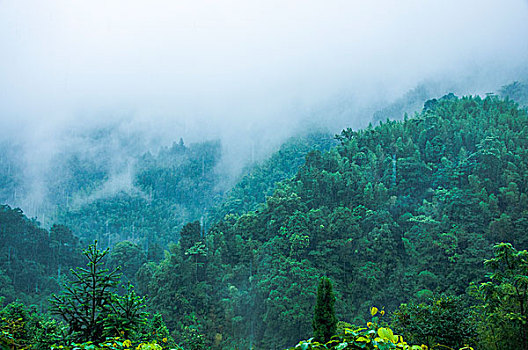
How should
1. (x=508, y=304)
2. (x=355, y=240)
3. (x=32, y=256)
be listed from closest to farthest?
(x=508, y=304) → (x=355, y=240) → (x=32, y=256)

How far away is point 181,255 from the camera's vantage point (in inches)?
746

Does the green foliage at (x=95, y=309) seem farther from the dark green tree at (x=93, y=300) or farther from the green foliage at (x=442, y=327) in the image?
the green foliage at (x=442, y=327)

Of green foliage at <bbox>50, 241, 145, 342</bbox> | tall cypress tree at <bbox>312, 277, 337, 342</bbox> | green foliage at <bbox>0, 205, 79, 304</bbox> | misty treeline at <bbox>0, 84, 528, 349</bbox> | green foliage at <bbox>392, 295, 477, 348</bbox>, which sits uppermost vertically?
green foliage at <bbox>0, 205, 79, 304</bbox>

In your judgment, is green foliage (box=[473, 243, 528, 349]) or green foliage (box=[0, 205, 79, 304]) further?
green foliage (box=[0, 205, 79, 304])

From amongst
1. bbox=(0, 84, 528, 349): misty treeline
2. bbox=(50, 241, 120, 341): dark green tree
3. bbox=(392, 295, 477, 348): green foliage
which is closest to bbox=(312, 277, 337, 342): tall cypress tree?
bbox=(0, 84, 528, 349): misty treeline

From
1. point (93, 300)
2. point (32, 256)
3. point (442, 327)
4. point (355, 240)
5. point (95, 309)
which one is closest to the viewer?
point (93, 300)

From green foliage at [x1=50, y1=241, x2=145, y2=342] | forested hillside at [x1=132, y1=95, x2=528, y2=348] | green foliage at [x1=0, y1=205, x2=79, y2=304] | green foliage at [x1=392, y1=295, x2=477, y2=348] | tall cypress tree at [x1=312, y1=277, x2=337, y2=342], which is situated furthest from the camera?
green foliage at [x1=0, y1=205, x2=79, y2=304]

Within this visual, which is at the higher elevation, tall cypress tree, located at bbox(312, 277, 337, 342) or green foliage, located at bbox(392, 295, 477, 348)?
tall cypress tree, located at bbox(312, 277, 337, 342)

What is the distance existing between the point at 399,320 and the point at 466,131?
1663 cm

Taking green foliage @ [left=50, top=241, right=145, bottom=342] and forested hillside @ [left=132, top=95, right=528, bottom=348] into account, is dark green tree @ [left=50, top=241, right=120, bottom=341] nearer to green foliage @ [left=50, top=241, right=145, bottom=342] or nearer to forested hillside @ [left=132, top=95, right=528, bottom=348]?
green foliage @ [left=50, top=241, right=145, bottom=342]

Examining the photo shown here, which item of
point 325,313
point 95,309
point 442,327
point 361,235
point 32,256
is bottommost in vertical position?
point 442,327

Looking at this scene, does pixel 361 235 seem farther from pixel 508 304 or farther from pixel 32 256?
pixel 32 256

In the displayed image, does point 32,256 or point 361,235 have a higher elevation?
point 32,256

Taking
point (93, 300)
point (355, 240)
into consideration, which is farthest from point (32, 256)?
point (93, 300)
